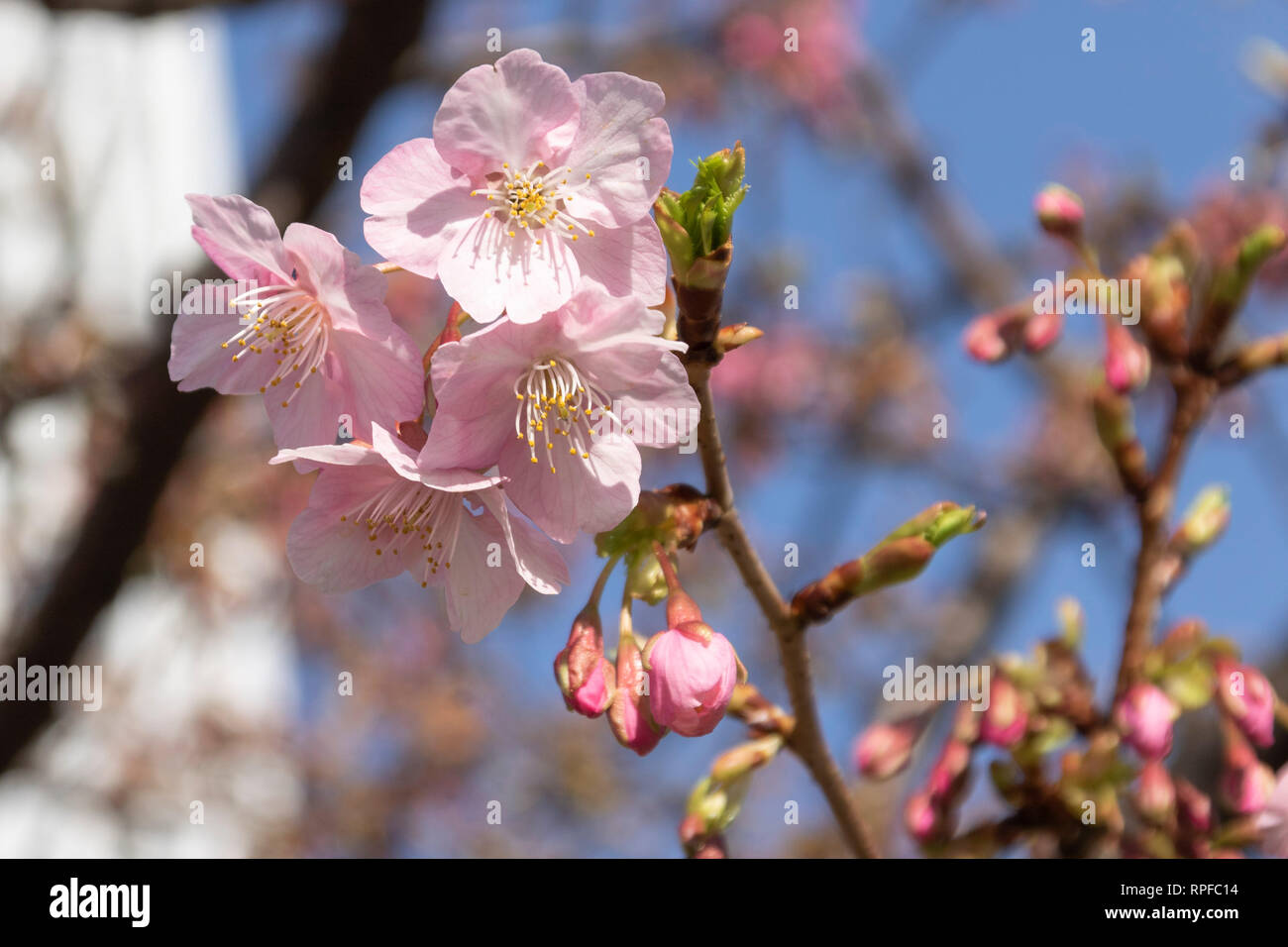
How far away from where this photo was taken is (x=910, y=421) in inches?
209

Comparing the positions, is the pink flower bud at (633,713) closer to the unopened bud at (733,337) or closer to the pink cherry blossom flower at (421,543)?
the pink cherry blossom flower at (421,543)

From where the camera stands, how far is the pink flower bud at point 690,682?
102cm

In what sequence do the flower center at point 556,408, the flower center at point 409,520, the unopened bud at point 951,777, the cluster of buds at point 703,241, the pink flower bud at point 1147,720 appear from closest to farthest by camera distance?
the cluster of buds at point 703,241
the flower center at point 556,408
the flower center at point 409,520
the pink flower bud at point 1147,720
the unopened bud at point 951,777

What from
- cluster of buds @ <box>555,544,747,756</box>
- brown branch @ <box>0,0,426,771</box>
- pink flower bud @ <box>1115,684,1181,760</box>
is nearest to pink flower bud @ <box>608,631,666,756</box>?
cluster of buds @ <box>555,544,747,756</box>

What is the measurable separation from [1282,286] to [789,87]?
2.79 m

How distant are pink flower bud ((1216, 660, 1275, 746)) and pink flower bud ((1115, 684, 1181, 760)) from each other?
75 mm

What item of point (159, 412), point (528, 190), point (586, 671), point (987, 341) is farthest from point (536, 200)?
point (159, 412)

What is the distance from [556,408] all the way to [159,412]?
1944mm

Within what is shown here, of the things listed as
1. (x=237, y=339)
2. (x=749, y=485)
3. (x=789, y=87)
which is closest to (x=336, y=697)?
(x=749, y=485)

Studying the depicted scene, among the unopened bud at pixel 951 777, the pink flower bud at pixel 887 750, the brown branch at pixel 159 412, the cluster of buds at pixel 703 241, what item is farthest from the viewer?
the brown branch at pixel 159 412

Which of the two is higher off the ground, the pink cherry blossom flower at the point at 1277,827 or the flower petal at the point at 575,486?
the flower petal at the point at 575,486

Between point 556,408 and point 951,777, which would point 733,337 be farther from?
point 951,777

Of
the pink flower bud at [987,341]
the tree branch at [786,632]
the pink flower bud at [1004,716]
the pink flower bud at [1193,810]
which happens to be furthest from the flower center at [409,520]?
the pink flower bud at [1193,810]

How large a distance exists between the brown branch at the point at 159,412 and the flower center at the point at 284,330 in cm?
143
